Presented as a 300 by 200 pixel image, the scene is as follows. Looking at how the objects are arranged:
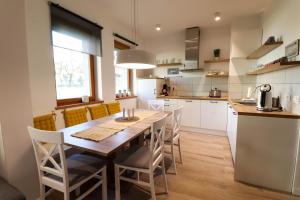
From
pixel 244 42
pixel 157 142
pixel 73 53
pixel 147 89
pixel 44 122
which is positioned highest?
pixel 244 42

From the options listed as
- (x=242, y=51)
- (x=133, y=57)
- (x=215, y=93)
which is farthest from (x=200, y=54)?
(x=133, y=57)

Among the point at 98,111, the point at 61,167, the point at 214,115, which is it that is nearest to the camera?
the point at 61,167

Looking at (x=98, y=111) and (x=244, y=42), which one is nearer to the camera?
(x=98, y=111)

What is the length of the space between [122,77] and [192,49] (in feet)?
6.39

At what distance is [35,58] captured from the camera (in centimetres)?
198

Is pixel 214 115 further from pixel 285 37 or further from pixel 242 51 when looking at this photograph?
pixel 285 37

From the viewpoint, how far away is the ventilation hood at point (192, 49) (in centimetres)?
392

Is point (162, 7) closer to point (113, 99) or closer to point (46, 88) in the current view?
point (113, 99)

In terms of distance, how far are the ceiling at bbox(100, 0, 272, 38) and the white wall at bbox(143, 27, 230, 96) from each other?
30cm

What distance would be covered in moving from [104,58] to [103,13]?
866mm

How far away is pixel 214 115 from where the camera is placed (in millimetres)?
3623

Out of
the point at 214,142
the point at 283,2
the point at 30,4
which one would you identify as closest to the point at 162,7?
the point at 283,2

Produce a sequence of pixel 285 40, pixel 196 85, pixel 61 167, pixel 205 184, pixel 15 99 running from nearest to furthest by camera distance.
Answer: pixel 61 167
pixel 15 99
pixel 205 184
pixel 285 40
pixel 196 85

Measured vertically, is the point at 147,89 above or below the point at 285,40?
below
